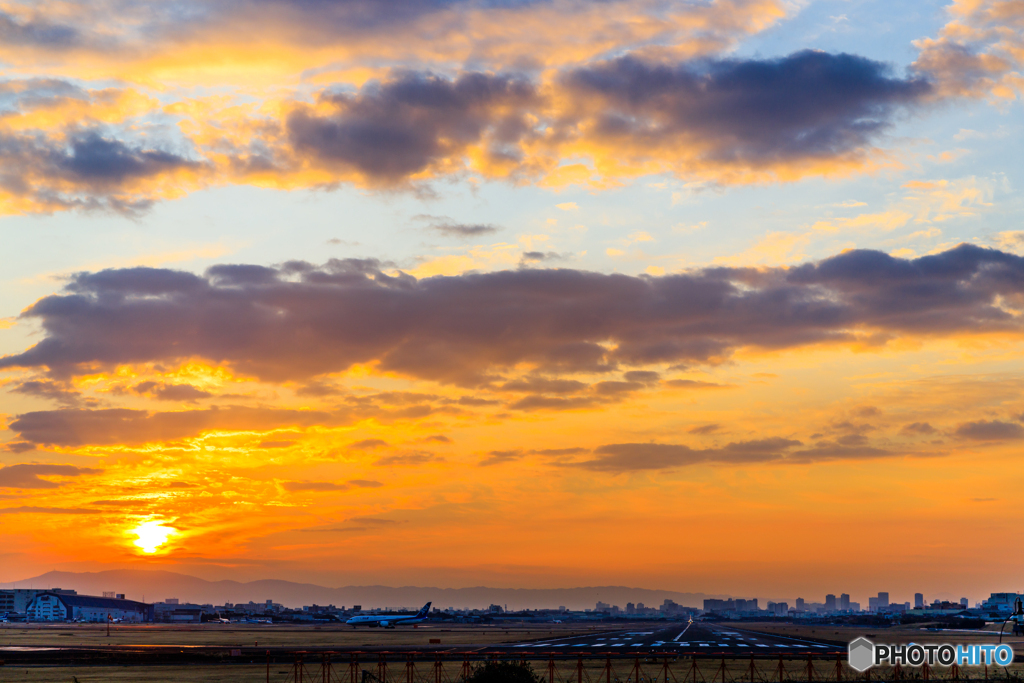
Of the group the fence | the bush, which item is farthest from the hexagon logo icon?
the bush

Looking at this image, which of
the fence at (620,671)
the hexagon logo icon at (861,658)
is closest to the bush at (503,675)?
the fence at (620,671)

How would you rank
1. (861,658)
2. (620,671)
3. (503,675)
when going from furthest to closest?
(861,658), (620,671), (503,675)

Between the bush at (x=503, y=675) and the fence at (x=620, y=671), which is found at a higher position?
the bush at (x=503, y=675)

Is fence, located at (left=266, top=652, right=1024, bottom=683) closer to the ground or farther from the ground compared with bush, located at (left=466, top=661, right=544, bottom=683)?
closer to the ground

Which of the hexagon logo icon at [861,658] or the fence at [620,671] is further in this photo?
the hexagon logo icon at [861,658]

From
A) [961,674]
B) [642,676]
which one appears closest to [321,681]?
[642,676]

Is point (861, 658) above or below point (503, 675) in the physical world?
below

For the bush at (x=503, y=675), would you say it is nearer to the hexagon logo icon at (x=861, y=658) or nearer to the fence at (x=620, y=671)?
the fence at (x=620, y=671)

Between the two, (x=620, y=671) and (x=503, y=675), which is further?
(x=620, y=671)

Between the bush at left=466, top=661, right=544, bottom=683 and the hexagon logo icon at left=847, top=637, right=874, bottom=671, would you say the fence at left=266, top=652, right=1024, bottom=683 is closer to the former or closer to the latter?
the hexagon logo icon at left=847, top=637, right=874, bottom=671

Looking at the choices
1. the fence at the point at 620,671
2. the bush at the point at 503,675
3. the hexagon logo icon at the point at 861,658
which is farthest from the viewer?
the hexagon logo icon at the point at 861,658

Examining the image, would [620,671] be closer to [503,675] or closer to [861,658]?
[861,658]

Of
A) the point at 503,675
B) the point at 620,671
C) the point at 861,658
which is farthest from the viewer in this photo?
the point at 861,658

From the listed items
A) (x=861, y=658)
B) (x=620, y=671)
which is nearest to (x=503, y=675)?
(x=620, y=671)
